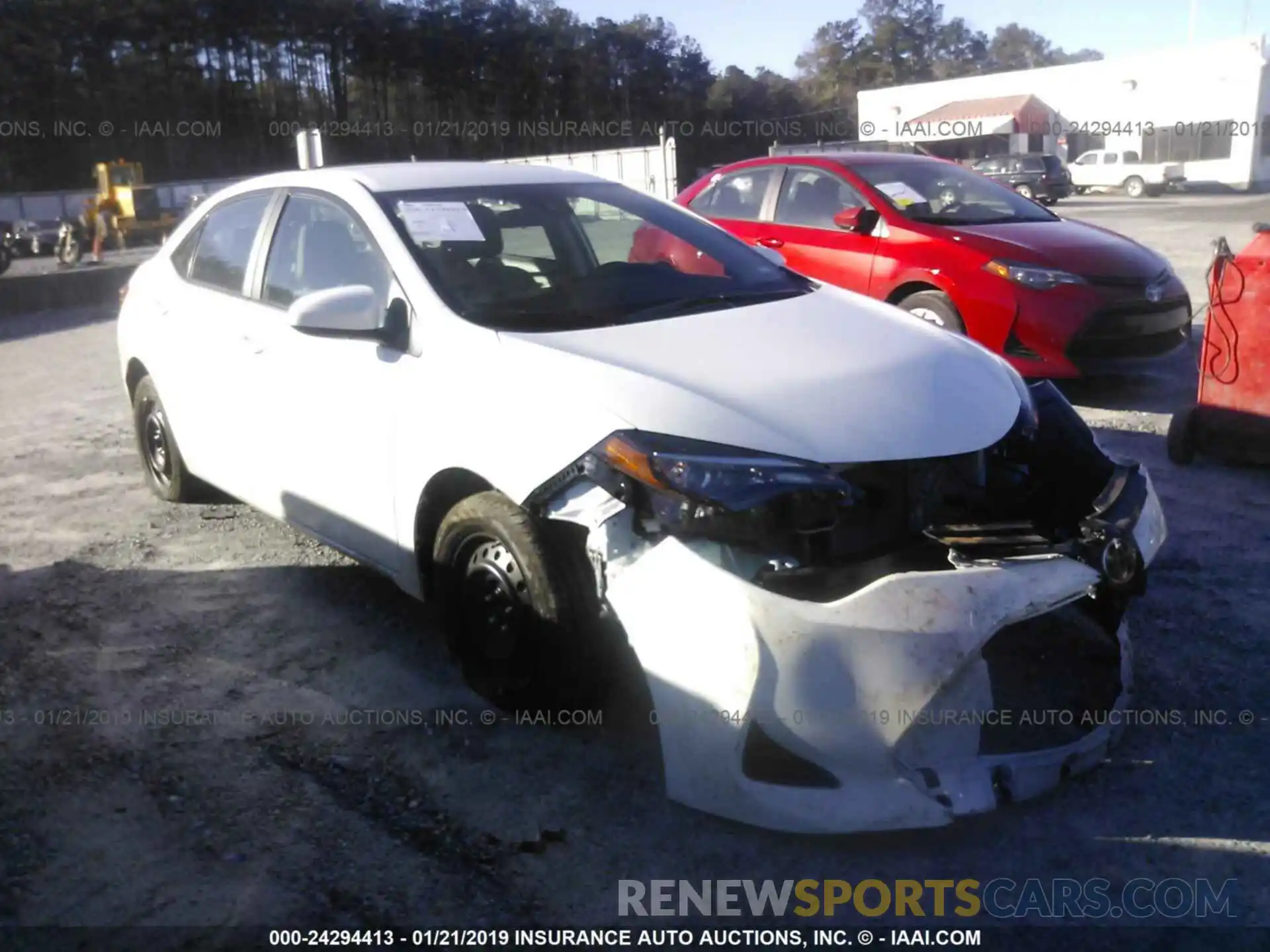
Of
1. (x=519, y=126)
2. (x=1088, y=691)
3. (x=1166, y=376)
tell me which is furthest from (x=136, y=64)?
(x=1088, y=691)

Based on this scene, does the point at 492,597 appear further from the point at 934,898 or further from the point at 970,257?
the point at 970,257

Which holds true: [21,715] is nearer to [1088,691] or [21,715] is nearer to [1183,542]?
[1088,691]

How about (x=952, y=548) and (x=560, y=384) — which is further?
(x=560, y=384)

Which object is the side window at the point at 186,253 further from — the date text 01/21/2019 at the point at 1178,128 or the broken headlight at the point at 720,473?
the date text 01/21/2019 at the point at 1178,128

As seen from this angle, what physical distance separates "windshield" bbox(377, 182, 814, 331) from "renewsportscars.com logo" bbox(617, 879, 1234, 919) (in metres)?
1.70

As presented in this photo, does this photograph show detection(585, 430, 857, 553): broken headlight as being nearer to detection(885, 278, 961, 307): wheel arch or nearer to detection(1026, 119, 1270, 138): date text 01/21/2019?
detection(885, 278, 961, 307): wheel arch

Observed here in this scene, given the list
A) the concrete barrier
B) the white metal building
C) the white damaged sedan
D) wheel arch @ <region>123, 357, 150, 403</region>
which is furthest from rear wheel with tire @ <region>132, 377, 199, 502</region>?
the white metal building

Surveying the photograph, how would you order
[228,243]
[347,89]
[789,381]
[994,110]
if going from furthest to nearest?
[347,89] → [994,110] → [228,243] → [789,381]

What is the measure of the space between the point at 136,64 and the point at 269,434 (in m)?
57.4

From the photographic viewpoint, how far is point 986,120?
47750mm

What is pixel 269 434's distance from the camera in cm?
439

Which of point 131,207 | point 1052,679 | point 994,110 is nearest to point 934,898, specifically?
point 1052,679

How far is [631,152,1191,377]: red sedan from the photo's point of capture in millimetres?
6855

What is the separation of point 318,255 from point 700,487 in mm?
2107
